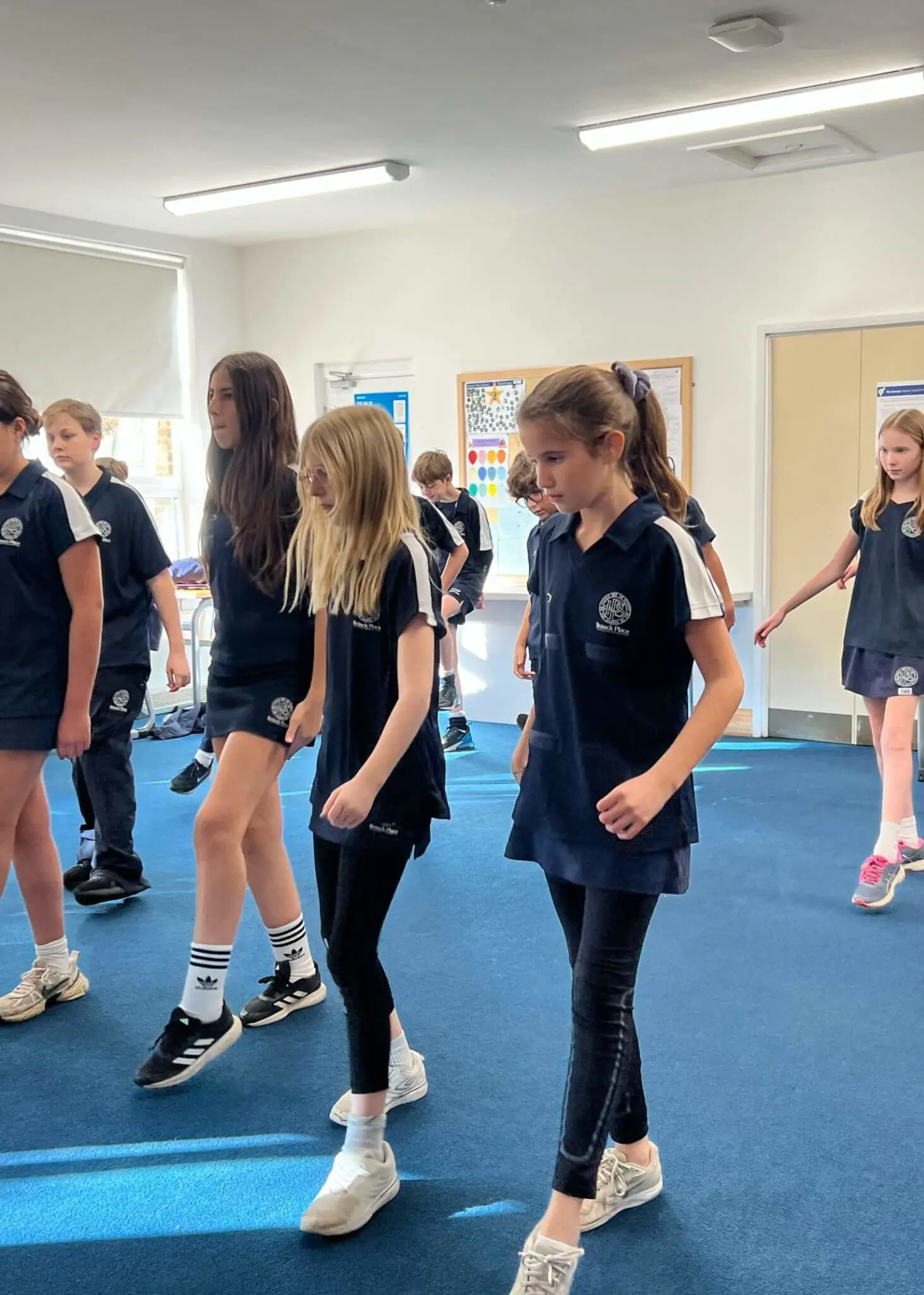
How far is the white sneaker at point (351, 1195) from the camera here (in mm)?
1979

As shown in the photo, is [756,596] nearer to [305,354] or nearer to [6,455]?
[305,354]

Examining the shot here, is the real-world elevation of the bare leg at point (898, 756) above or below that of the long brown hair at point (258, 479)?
below

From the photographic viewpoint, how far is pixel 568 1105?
1.75 metres

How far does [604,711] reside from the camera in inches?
67.6

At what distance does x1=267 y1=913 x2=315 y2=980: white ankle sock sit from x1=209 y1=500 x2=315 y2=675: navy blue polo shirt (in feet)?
2.26

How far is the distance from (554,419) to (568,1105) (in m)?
0.99

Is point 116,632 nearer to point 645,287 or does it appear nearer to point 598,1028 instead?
point 598,1028

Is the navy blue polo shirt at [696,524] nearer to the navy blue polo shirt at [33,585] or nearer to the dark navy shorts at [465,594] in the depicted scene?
the navy blue polo shirt at [33,585]

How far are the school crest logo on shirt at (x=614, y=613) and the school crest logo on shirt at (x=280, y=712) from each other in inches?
38.2

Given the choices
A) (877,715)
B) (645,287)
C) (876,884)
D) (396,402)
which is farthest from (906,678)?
(396,402)

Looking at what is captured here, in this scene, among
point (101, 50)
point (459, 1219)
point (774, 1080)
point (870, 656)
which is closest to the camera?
point (459, 1219)

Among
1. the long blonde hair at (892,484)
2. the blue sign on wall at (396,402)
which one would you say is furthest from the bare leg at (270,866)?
the blue sign on wall at (396,402)

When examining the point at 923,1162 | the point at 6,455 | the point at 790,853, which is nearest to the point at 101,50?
the point at 6,455

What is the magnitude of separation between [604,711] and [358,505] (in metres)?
0.58
